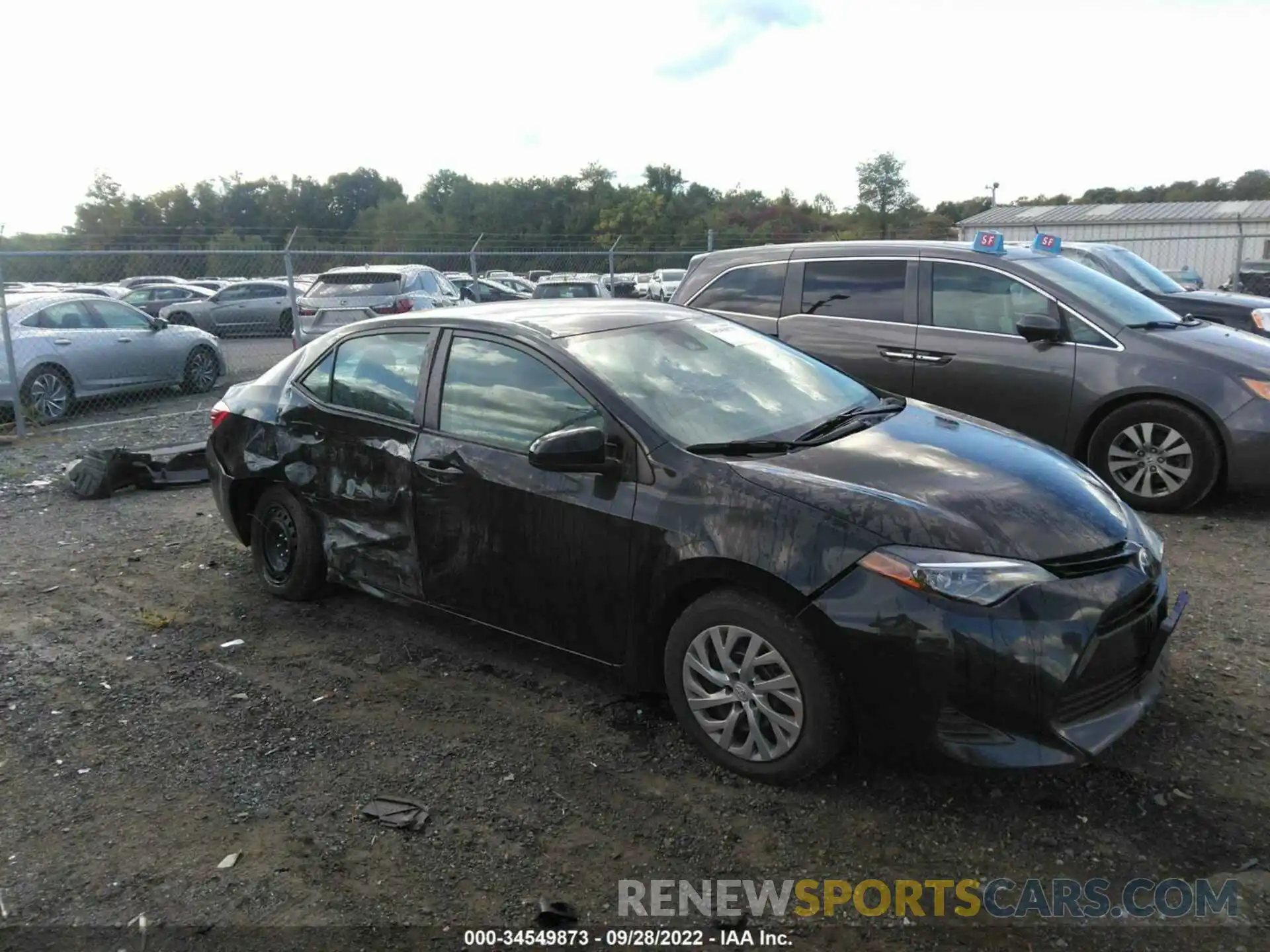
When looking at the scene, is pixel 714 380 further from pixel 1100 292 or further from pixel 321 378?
pixel 1100 292

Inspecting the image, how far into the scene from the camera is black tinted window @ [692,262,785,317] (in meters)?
7.59

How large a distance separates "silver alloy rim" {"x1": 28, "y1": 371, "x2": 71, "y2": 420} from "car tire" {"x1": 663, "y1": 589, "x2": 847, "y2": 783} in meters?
10.2

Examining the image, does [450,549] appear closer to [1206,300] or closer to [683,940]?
[683,940]

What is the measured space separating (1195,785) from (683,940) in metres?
1.81

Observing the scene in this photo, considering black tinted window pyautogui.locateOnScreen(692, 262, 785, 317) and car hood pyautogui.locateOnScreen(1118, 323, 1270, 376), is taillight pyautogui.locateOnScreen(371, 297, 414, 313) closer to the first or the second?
black tinted window pyautogui.locateOnScreen(692, 262, 785, 317)

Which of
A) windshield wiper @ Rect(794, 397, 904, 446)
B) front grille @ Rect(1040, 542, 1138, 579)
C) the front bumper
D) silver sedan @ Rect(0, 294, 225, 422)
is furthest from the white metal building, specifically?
the front bumper

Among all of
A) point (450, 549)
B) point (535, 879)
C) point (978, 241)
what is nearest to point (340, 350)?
point (450, 549)

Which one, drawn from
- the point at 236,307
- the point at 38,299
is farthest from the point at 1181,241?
the point at 38,299

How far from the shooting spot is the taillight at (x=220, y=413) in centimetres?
521

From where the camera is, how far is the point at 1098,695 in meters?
3.01

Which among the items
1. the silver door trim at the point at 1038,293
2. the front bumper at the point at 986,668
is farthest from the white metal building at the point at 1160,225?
the front bumper at the point at 986,668

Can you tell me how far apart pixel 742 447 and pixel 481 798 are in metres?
1.53

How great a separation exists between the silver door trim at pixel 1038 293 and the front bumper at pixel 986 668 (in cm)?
382

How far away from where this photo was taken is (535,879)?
2846 millimetres
